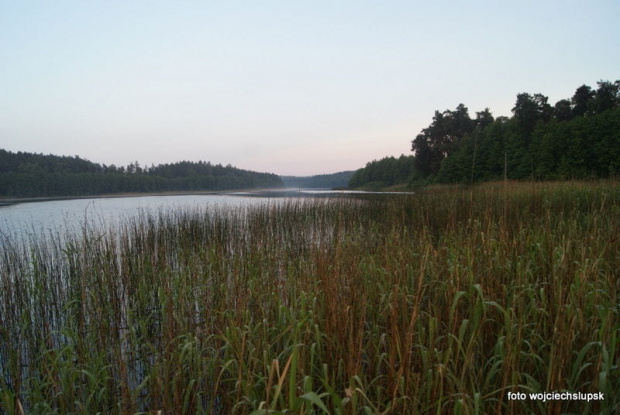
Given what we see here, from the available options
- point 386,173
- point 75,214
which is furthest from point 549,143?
point 386,173

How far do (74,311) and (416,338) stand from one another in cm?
406

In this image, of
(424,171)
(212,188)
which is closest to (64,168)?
(212,188)

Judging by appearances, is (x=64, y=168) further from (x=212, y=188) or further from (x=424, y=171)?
(x=424, y=171)

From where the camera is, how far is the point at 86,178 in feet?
259

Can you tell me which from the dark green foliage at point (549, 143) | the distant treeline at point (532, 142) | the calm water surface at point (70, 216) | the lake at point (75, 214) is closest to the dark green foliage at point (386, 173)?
the distant treeline at point (532, 142)

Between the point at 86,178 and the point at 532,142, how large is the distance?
86973mm

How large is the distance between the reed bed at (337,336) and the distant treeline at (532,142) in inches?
516

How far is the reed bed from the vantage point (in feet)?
5.69

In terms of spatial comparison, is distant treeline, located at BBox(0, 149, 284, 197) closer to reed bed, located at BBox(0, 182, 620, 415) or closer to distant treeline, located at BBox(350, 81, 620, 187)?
distant treeline, located at BBox(350, 81, 620, 187)

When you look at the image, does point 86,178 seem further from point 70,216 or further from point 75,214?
point 70,216

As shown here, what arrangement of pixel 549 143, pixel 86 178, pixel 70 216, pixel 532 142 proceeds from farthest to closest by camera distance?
1. pixel 86 178
2. pixel 532 142
3. pixel 549 143
4. pixel 70 216

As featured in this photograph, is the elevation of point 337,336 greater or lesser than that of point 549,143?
lesser

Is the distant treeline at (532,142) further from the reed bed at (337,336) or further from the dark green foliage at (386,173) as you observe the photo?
the dark green foliage at (386,173)

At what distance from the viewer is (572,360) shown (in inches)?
81.8
